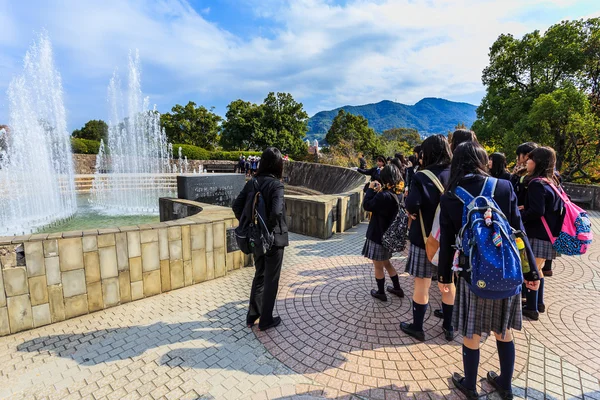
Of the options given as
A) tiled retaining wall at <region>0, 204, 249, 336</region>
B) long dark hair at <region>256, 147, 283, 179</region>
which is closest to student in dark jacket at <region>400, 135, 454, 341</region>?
long dark hair at <region>256, 147, 283, 179</region>

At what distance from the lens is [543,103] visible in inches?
496

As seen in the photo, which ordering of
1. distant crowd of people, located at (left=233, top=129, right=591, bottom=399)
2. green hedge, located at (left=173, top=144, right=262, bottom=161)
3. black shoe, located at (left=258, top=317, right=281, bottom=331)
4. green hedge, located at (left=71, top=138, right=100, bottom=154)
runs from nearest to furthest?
distant crowd of people, located at (left=233, top=129, right=591, bottom=399), black shoe, located at (left=258, top=317, right=281, bottom=331), green hedge, located at (left=71, top=138, right=100, bottom=154), green hedge, located at (left=173, top=144, right=262, bottom=161)

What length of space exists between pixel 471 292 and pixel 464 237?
46 centimetres

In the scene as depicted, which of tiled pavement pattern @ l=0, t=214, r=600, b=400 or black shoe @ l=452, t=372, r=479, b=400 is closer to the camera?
black shoe @ l=452, t=372, r=479, b=400

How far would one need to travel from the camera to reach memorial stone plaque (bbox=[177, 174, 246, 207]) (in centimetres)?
811

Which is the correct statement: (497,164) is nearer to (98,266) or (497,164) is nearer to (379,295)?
(379,295)

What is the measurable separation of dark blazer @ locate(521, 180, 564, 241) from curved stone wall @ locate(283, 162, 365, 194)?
318 inches

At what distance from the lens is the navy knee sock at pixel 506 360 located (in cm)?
232

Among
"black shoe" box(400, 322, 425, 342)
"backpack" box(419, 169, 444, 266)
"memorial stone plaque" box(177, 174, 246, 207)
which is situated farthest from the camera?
"memorial stone plaque" box(177, 174, 246, 207)

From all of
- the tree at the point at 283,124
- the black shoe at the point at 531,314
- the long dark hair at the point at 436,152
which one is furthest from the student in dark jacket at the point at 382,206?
the tree at the point at 283,124

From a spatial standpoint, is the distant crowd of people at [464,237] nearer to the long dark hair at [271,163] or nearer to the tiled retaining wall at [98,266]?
the long dark hair at [271,163]

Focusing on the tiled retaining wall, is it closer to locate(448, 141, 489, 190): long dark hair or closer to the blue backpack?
locate(448, 141, 489, 190): long dark hair

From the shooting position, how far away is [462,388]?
2479 millimetres

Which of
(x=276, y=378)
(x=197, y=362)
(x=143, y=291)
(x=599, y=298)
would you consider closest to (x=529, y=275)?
(x=276, y=378)
